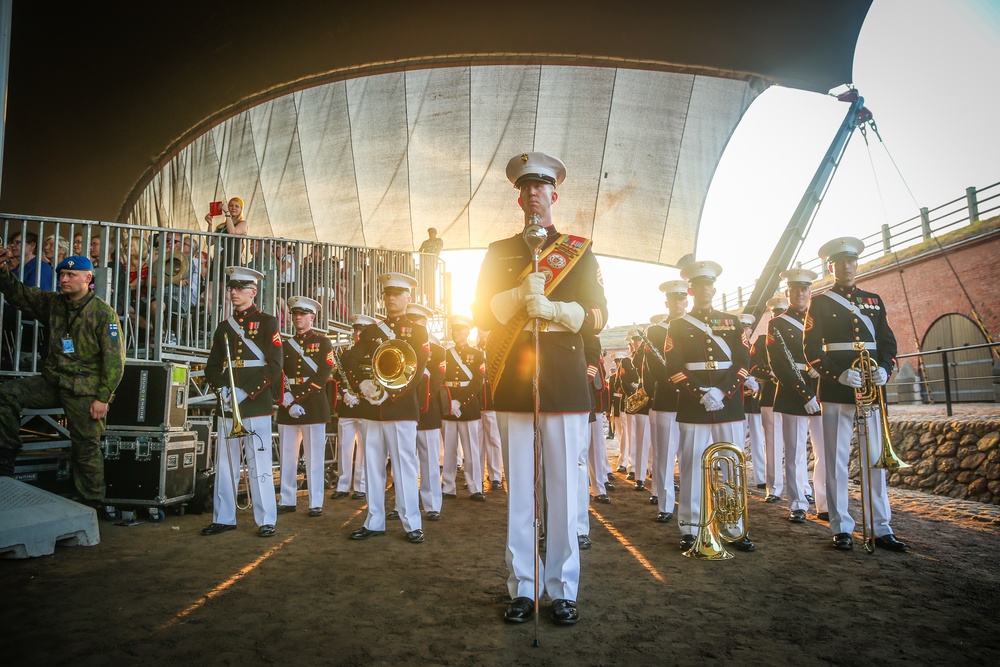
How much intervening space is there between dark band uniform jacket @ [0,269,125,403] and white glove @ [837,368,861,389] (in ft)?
21.3

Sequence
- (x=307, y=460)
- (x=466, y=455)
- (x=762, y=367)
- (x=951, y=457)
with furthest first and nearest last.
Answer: (x=466, y=455) < (x=762, y=367) < (x=951, y=457) < (x=307, y=460)

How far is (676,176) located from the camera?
55.3 feet

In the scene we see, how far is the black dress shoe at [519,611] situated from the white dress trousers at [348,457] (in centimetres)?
513

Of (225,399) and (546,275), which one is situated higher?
(546,275)

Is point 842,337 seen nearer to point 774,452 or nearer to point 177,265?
point 774,452

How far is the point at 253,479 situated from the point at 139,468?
→ 1.40 m

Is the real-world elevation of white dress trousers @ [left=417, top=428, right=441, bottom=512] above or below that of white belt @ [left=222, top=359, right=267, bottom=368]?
below

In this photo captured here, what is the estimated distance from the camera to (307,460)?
23.6 ft

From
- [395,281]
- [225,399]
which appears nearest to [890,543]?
[395,281]

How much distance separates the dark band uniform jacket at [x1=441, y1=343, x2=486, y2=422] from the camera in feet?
29.1

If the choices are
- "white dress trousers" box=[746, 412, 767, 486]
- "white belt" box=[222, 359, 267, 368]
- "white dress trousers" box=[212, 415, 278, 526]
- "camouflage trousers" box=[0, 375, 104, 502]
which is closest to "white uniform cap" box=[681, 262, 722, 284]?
"white dress trousers" box=[746, 412, 767, 486]

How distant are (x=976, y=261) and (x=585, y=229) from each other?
1157cm

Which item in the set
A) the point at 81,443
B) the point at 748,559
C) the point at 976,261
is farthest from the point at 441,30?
the point at 976,261

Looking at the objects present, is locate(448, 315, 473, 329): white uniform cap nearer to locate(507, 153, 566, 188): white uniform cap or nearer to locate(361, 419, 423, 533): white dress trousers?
locate(361, 419, 423, 533): white dress trousers
